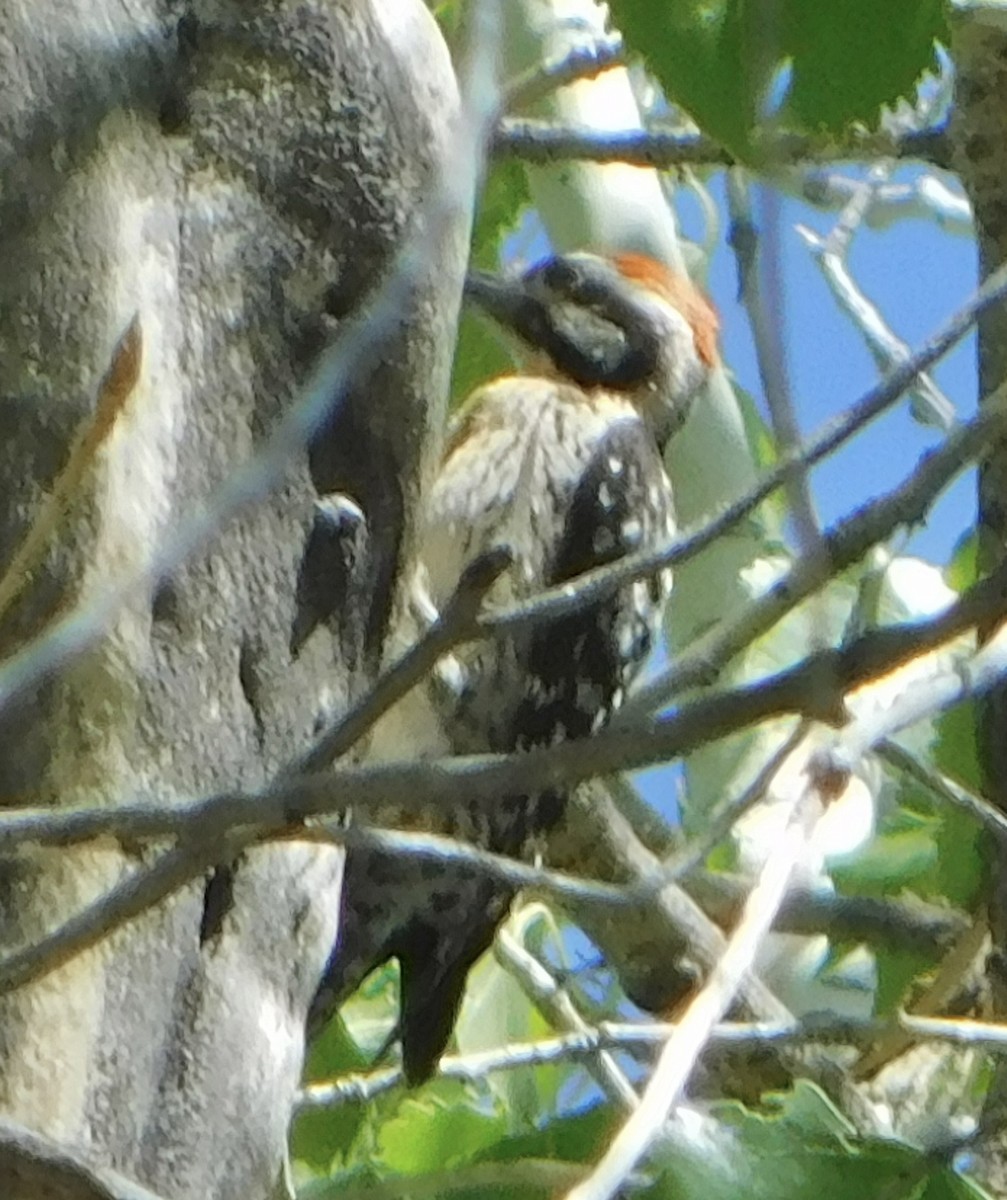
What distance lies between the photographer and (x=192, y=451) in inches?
32.6

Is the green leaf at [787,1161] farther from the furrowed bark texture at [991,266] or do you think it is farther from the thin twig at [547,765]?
the furrowed bark texture at [991,266]

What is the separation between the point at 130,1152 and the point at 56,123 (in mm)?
434

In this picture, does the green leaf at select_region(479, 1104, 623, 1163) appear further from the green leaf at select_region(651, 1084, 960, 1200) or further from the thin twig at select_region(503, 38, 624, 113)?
the thin twig at select_region(503, 38, 624, 113)

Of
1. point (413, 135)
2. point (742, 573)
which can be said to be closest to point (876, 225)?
point (742, 573)

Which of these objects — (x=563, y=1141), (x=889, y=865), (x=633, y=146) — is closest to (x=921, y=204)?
(x=889, y=865)

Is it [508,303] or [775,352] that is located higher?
[508,303]

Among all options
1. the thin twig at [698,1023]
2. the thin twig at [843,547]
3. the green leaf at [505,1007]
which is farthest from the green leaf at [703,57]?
the green leaf at [505,1007]

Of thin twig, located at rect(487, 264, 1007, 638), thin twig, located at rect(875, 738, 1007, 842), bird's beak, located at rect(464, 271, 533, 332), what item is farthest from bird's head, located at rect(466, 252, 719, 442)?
thin twig, located at rect(487, 264, 1007, 638)

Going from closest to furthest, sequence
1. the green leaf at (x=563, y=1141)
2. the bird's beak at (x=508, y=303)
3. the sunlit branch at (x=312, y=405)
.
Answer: the sunlit branch at (x=312, y=405), the green leaf at (x=563, y=1141), the bird's beak at (x=508, y=303)

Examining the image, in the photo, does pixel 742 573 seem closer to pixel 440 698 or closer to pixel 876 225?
pixel 440 698

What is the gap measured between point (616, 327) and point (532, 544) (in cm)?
44

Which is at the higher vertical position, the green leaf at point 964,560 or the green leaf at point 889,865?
the green leaf at point 964,560

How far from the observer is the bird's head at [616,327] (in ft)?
7.13

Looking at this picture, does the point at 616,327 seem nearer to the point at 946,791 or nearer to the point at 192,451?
the point at 946,791
